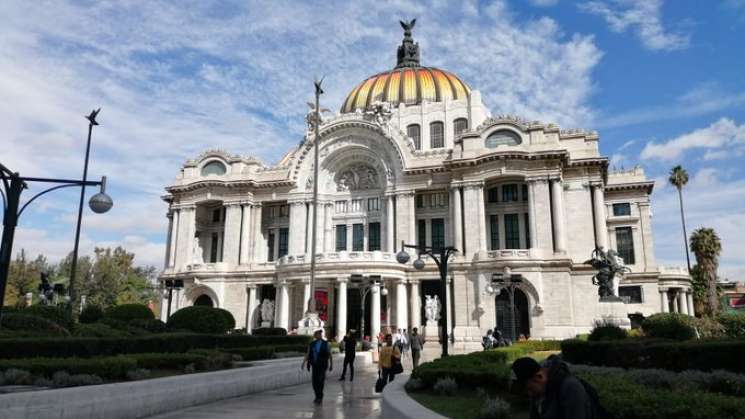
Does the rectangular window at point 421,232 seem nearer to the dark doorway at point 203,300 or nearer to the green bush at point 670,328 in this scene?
the dark doorway at point 203,300

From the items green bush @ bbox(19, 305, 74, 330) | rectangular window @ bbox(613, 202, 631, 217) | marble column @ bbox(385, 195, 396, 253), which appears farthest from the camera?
rectangular window @ bbox(613, 202, 631, 217)

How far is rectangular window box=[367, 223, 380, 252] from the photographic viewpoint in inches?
1963

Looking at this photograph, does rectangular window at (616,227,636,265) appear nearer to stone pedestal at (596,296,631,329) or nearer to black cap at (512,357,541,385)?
stone pedestal at (596,296,631,329)

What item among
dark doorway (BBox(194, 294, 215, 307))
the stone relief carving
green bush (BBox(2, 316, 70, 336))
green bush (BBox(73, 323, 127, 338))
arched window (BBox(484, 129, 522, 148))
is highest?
arched window (BBox(484, 129, 522, 148))

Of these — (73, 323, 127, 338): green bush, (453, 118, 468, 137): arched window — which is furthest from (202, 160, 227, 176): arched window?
(73, 323, 127, 338): green bush

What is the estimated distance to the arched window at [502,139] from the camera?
44.9m

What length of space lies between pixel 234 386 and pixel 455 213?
32432 mm

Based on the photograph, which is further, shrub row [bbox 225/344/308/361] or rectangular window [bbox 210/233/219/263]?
rectangular window [bbox 210/233/219/263]

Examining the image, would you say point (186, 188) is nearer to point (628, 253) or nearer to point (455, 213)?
point (455, 213)

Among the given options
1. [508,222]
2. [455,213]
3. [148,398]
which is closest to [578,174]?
[508,222]

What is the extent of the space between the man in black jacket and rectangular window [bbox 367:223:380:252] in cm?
4499

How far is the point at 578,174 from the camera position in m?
45.8

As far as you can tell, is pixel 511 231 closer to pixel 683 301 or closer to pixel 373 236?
pixel 373 236

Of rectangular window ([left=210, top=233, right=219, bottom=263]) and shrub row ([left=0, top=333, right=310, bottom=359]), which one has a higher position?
rectangular window ([left=210, top=233, right=219, bottom=263])
